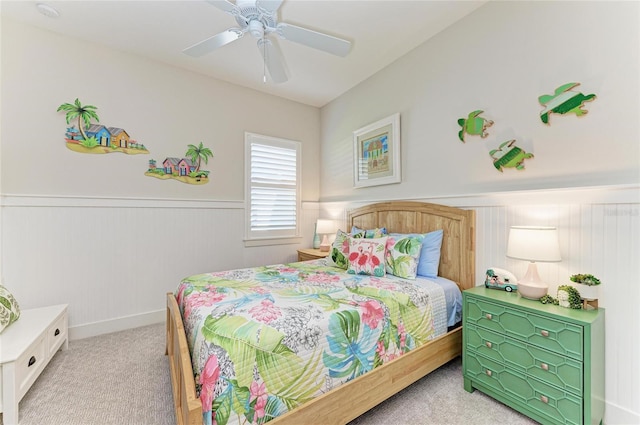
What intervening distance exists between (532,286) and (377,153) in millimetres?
2049

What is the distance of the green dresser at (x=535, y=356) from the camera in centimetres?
140

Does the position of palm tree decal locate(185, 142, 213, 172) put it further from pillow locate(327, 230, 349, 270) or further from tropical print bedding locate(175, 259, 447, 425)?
pillow locate(327, 230, 349, 270)

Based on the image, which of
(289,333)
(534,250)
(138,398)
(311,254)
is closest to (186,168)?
(311,254)

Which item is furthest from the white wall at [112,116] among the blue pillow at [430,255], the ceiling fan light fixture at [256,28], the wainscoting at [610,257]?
the wainscoting at [610,257]

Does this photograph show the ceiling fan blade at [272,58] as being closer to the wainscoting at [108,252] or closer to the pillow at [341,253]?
the pillow at [341,253]

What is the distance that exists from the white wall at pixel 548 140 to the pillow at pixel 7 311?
138 inches

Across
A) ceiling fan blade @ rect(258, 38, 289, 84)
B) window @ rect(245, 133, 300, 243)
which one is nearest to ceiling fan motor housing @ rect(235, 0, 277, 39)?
ceiling fan blade @ rect(258, 38, 289, 84)

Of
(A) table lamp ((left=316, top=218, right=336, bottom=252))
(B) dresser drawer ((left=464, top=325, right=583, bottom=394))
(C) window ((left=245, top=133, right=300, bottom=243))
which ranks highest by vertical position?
(C) window ((left=245, top=133, right=300, bottom=243))

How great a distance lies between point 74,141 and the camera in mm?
2643

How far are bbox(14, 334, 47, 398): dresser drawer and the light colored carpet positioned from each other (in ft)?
0.42

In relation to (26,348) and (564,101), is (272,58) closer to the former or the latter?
(564,101)

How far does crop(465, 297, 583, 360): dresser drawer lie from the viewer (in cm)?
142

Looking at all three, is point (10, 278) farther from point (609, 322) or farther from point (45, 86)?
point (609, 322)

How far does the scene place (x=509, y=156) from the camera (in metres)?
2.09
